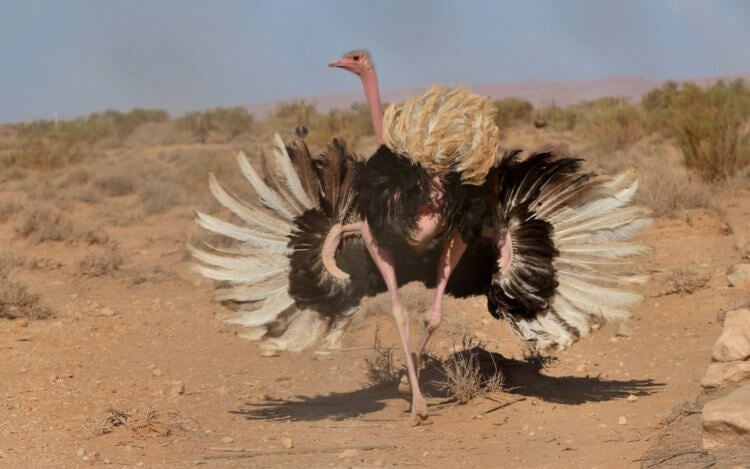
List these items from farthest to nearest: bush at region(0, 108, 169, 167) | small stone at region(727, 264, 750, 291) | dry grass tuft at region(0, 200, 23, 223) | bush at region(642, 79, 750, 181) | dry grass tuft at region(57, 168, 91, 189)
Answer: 1. bush at region(0, 108, 169, 167)
2. dry grass tuft at region(57, 168, 91, 189)
3. dry grass tuft at region(0, 200, 23, 223)
4. bush at region(642, 79, 750, 181)
5. small stone at region(727, 264, 750, 291)

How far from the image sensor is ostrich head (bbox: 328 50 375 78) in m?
6.50

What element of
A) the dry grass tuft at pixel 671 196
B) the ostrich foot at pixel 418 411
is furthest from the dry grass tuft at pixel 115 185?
the ostrich foot at pixel 418 411

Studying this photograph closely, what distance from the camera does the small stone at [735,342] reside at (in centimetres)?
568

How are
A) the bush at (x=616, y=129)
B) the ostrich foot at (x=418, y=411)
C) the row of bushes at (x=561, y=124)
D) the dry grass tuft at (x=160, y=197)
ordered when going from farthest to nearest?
the bush at (x=616, y=129), the dry grass tuft at (x=160, y=197), the row of bushes at (x=561, y=124), the ostrich foot at (x=418, y=411)

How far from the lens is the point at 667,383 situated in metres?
7.09

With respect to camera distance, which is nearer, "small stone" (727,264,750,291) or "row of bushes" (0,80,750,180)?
"small stone" (727,264,750,291)

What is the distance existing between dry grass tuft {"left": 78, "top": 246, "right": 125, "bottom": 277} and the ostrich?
6143mm

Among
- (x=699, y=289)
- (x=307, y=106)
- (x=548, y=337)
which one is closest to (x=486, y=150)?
(x=548, y=337)

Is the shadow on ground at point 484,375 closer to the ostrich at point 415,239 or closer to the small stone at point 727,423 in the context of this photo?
the ostrich at point 415,239

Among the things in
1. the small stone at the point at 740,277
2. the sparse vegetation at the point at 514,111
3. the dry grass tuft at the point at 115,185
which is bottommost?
the dry grass tuft at the point at 115,185

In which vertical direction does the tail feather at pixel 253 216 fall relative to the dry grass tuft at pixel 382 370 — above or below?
above

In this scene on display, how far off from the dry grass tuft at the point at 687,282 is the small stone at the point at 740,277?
22 centimetres

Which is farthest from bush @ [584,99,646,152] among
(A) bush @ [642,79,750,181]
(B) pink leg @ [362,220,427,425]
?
(B) pink leg @ [362,220,427,425]

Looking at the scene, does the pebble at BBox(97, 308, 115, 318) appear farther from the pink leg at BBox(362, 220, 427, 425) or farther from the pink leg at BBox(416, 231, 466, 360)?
the pink leg at BBox(416, 231, 466, 360)
